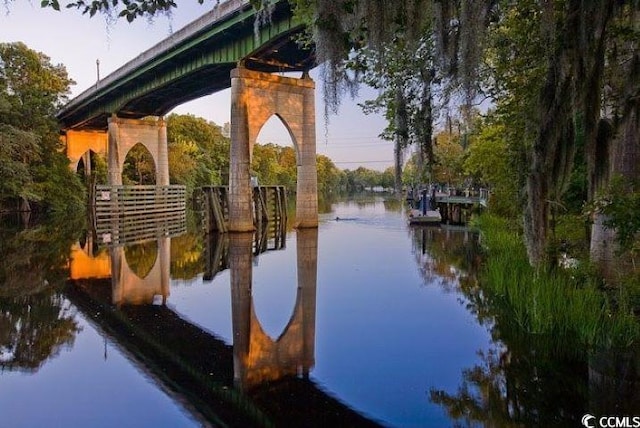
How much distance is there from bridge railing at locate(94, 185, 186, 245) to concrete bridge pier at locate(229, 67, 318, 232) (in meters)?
4.19

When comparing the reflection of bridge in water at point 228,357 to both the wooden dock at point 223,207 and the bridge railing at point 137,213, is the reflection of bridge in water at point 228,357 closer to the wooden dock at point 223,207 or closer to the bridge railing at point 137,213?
the bridge railing at point 137,213

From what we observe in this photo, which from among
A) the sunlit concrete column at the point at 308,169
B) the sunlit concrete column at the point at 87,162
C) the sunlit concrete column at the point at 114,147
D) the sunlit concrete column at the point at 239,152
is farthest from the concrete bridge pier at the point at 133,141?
the sunlit concrete column at the point at 239,152

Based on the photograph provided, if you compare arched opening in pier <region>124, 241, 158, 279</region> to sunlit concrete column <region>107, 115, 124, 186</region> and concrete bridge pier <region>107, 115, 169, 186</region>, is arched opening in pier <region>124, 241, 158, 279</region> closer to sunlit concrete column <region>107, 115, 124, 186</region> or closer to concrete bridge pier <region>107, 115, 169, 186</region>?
sunlit concrete column <region>107, 115, 124, 186</region>

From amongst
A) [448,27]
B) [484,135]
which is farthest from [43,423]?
[484,135]

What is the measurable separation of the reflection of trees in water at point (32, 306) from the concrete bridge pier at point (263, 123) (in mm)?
7206

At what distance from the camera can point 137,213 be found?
39.3m

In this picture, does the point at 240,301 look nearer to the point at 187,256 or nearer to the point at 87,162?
the point at 187,256

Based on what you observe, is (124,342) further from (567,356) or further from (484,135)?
(484,135)

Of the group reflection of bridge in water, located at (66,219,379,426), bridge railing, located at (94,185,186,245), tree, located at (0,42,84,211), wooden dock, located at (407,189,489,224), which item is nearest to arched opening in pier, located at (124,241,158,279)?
bridge railing, located at (94,185,186,245)

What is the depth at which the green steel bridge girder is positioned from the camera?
22375 mm

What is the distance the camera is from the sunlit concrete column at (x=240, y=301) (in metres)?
6.88

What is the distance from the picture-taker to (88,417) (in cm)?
529

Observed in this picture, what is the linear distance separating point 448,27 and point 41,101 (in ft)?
141

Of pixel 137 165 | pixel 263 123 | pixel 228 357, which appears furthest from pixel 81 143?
pixel 228 357
